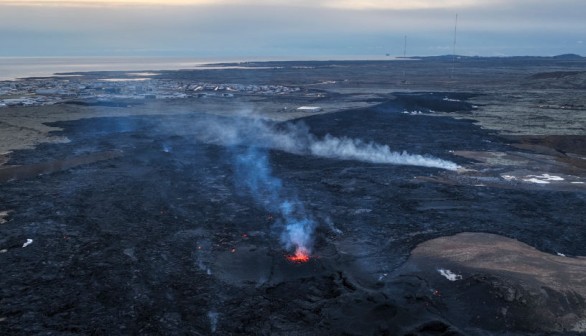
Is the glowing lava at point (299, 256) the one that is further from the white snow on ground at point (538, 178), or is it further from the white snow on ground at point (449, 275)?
the white snow on ground at point (538, 178)

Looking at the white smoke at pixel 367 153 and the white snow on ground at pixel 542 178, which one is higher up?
the white smoke at pixel 367 153

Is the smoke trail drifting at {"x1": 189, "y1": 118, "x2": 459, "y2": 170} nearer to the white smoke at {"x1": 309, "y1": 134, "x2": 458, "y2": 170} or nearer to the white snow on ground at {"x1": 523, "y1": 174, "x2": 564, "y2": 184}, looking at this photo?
the white smoke at {"x1": 309, "y1": 134, "x2": 458, "y2": 170}

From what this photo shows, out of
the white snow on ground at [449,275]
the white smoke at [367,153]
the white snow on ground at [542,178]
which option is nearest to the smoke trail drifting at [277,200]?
the white snow on ground at [449,275]

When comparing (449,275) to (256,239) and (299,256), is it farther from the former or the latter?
(256,239)

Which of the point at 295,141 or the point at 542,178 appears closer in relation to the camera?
the point at 542,178

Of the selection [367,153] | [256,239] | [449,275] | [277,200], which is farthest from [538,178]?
[256,239]

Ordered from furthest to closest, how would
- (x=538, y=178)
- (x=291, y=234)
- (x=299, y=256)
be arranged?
(x=538, y=178) < (x=291, y=234) < (x=299, y=256)

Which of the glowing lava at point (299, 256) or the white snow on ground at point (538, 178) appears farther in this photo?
the white snow on ground at point (538, 178)

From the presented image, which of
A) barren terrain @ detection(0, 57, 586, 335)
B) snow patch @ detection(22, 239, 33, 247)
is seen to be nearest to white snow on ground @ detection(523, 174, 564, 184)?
barren terrain @ detection(0, 57, 586, 335)
